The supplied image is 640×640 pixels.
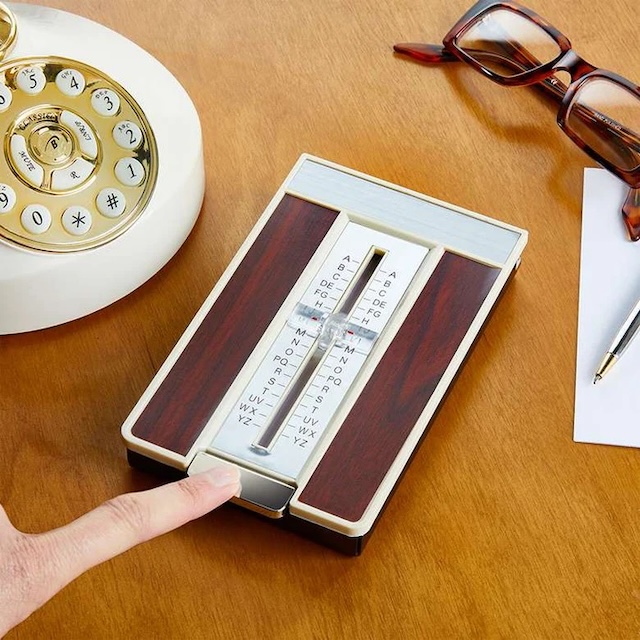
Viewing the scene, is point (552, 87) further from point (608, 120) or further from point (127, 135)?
point (127, 135)

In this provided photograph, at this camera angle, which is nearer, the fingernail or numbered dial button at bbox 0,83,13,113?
the fingernail

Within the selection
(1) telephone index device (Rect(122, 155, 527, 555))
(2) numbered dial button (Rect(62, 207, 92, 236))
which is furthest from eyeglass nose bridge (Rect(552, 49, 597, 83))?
(2) numbered dial button (Rect(62, 207, 92, 236))

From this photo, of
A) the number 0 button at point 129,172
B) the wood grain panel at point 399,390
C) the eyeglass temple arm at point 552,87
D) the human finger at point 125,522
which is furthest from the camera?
the eyeglass temple arm at point 552,87

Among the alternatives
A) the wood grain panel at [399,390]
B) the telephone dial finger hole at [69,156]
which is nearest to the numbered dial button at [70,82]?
the telephone dial finger hole at [69,156]

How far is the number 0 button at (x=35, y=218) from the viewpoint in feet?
2.83

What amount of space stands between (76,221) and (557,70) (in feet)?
1.60

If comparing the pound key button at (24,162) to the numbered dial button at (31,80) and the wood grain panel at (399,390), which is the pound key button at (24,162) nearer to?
the numbered dial button at (31,80)

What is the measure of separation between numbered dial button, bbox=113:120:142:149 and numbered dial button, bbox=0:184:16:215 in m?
0.10

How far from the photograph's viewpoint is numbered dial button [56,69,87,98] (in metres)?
0.90

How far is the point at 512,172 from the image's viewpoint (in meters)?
1.04

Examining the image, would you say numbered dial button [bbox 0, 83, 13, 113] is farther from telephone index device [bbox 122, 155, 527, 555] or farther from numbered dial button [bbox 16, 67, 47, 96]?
telephone index device [bbox 122, 155, 527, 555]

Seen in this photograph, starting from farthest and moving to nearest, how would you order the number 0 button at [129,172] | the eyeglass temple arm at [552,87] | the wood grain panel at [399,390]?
1. the eyeglass temple arm at [552,87]
2. the number 0 button at [129,172]
3. the wood grain panel at [399,390]

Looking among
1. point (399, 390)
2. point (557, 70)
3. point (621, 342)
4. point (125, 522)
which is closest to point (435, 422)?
point (399, 390)

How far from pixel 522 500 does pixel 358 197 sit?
289 mm
